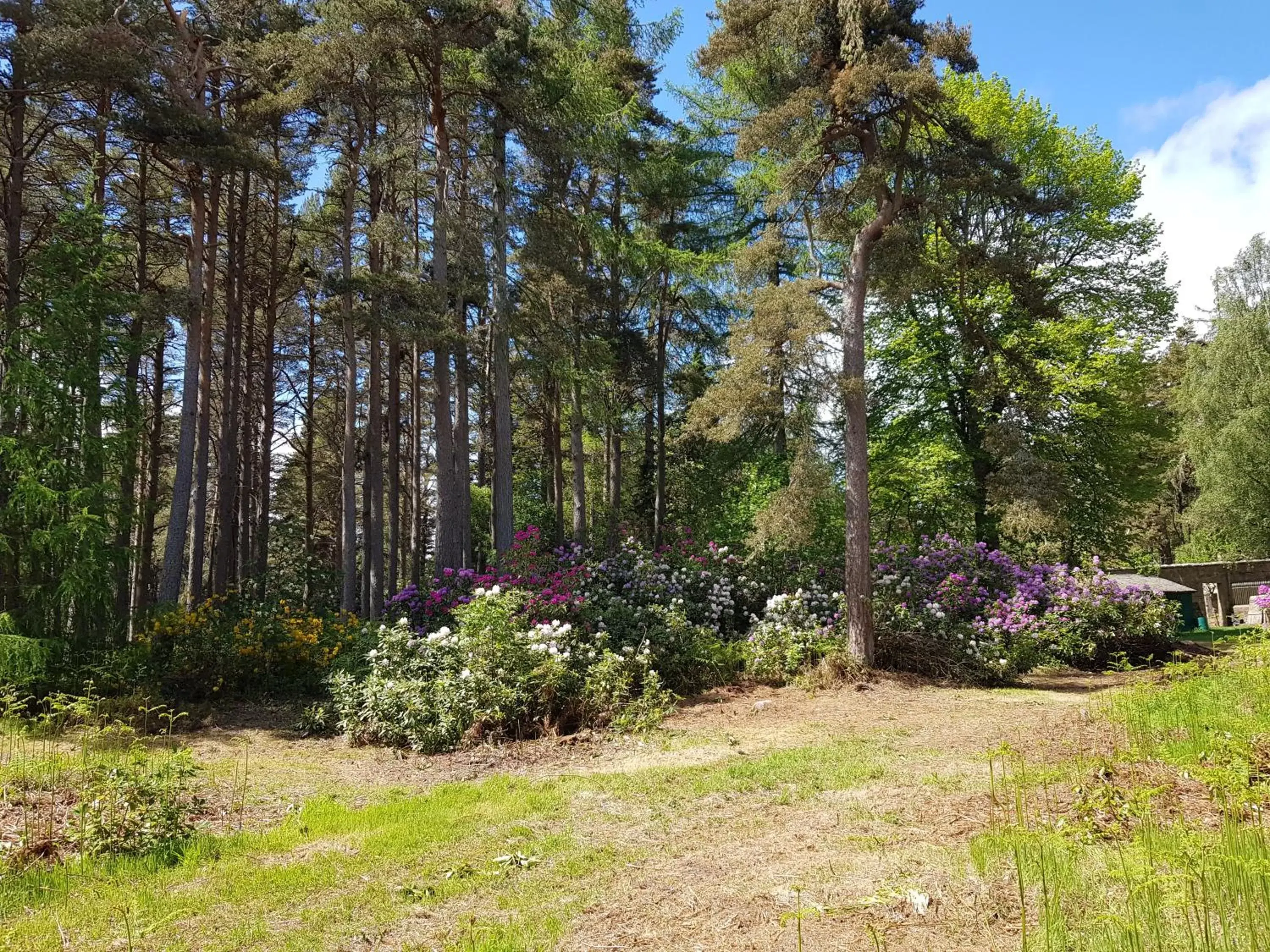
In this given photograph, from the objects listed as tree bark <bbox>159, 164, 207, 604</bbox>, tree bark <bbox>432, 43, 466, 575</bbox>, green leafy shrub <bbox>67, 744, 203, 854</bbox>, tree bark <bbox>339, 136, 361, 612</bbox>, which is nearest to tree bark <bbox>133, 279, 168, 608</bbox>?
tree bark <bbox>159, 164, 207, 604</bbox>

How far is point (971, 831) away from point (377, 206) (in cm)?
1456

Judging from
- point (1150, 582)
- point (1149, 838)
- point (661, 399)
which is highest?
point (661, 399)

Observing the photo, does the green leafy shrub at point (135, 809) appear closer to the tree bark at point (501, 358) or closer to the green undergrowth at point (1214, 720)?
the green undergrowth at point (1214, 720)

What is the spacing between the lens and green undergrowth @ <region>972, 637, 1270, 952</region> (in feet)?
7.88

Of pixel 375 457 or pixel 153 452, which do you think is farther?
pixel 153 452

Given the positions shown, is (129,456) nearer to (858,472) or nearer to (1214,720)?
(858,472)

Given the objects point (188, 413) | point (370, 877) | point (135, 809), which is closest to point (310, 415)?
point (188, 413)

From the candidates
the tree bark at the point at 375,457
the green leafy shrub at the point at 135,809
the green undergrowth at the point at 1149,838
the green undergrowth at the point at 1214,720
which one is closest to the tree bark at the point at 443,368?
the tree bark at the point at 375,457

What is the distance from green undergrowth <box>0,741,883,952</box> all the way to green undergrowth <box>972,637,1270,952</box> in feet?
5.19

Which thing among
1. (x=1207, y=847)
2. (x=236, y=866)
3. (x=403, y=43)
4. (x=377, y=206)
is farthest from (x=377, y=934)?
(x=377, y=206)

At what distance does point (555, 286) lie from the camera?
14516mm

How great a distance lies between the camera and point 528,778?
5.95 m

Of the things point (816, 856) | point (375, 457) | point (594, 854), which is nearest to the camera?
point (816, 856)

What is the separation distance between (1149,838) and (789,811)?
210 cm
